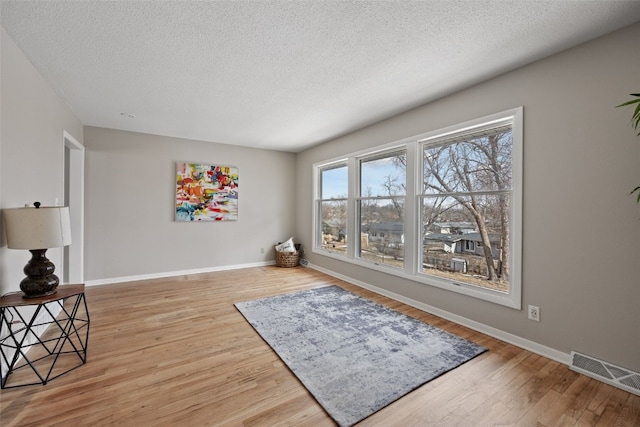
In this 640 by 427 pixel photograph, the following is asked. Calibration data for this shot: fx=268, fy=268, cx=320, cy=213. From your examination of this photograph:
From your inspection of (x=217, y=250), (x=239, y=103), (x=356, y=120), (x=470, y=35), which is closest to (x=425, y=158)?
(x=356, y=120)

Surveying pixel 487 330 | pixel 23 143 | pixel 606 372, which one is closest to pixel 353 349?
pixel 487 330

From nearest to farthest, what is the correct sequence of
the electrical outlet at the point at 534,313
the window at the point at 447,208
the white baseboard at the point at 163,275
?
the electrical outlet at the point at 534,313 < the window at the point at 447,208 < the white baseboard at the point at 163,275

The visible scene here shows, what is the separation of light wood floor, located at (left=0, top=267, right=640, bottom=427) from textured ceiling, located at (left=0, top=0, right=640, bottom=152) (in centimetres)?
248

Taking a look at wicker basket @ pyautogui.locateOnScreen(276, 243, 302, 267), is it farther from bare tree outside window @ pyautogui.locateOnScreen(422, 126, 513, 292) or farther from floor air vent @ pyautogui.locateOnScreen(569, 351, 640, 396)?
floor air vent @ pyautogui.locateOnScreen(569, 351, 640, 396)

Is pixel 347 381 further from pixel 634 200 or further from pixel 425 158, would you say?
pixel 425 158

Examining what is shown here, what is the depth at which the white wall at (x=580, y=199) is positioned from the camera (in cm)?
186

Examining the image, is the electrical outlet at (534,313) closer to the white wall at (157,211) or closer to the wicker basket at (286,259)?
the wicker basket at (286,259)

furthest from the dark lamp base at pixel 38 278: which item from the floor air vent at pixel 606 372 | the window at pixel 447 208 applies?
the floor air vent at pixel 606 372

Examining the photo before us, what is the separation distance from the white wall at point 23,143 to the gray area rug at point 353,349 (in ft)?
6.74

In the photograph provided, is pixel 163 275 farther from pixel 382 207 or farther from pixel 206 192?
pixel 382 207

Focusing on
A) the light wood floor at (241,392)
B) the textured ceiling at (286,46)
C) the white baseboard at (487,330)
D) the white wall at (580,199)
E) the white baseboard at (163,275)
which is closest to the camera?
the light wood floor at (241,392)

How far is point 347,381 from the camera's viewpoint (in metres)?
1.88

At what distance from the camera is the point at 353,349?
2303 millimetres

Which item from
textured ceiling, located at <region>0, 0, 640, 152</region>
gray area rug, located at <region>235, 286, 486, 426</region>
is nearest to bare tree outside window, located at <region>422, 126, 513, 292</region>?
textured ceiling, located at <region>0, 0, 640, 152</region>
